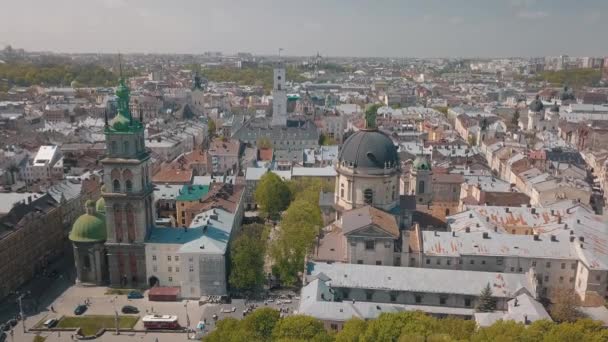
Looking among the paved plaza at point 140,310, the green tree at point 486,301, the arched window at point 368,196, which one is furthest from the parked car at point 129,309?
the green tree at point 486,301

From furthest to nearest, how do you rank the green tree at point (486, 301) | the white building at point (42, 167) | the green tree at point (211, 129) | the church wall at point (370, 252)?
the green tree at point (211, 129) → the white building at point (42, 167) → the church wall at point (370, 252) → the green tree at point (486, 301)

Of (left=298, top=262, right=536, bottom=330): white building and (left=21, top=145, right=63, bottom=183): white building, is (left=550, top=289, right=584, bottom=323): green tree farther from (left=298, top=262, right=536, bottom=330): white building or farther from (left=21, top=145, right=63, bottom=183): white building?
(left=21, top=145, right=63, bottom=183): white building

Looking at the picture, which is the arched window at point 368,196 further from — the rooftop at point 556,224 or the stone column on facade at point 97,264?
the stone column on facade at point 97,264

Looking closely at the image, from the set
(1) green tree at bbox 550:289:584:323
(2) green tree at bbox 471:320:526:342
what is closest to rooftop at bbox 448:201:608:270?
(1) green tree at bbox 550:289:584:323

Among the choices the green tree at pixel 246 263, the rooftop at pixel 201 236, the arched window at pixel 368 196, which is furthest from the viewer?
the arched window at pixel 368 196

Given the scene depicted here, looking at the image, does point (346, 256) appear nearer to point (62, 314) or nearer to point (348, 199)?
point (348, 199)

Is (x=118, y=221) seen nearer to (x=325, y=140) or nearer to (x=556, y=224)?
(x=556, y=224)

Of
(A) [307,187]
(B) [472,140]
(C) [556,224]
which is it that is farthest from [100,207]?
(B) [472,140]
